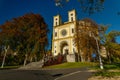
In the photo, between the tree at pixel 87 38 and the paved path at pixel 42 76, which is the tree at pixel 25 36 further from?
the paved path at pixel 42 76

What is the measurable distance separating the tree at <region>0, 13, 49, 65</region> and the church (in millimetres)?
14401

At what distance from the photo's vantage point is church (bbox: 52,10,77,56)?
5269cm

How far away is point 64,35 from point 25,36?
19.8 meters

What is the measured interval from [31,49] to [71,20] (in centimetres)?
2352

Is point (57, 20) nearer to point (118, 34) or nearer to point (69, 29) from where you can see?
point (69, 29)

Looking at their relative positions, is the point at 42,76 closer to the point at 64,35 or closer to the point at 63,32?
the point at 64,35

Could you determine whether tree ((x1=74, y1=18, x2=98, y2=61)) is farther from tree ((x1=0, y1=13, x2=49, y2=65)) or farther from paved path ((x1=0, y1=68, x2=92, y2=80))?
paved path ((x1=0, y1=68, x2=92, y2=80))

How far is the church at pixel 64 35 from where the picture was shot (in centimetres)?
5269

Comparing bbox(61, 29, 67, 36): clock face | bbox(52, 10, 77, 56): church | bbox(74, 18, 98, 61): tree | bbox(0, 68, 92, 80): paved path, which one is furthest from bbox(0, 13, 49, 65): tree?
bbox(0, 68, 92, 80): paved path

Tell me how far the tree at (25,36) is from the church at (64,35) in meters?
14.4

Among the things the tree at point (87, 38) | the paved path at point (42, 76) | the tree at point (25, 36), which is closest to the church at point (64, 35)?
the tree at point (87, 38)

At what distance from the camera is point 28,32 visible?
124ft

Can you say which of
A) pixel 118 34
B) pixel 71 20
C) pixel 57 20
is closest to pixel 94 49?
pixel 118 34

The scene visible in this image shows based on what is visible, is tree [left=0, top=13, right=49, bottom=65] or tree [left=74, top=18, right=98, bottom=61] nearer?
tree [left=0, top=13, right=49, bottom=65]
